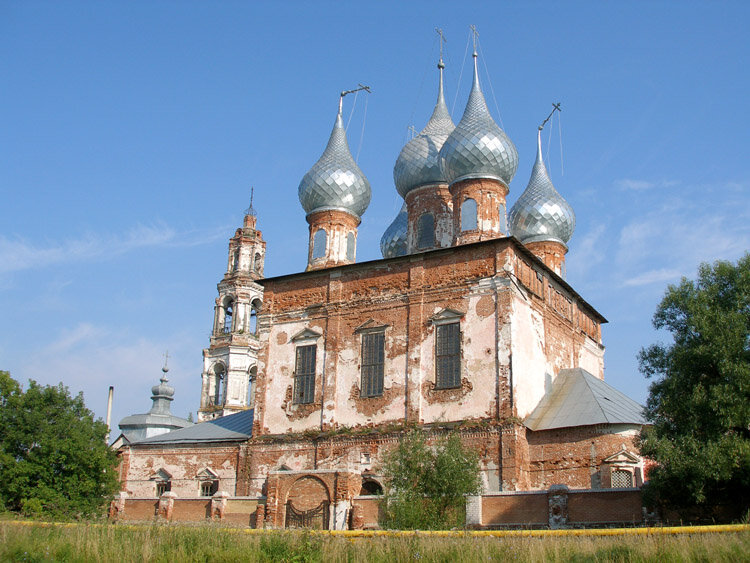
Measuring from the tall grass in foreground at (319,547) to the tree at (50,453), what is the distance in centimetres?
1109

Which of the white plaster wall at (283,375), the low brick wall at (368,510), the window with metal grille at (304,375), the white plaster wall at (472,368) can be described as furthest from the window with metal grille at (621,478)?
the window with metal grille at (304,375)

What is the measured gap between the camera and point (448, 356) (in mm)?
20922

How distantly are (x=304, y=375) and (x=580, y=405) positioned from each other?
25.1ft

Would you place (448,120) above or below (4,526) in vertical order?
above

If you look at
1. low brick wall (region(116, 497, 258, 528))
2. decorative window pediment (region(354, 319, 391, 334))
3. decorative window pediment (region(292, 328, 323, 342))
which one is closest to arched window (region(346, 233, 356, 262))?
decorative window pediment (region(292, 328, 323, 342))

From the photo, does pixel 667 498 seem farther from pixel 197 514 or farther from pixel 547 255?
pixel 547 255

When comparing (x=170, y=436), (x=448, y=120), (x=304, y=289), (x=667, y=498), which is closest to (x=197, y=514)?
(x=170, y=436)

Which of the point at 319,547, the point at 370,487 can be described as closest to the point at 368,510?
the point at 370,487

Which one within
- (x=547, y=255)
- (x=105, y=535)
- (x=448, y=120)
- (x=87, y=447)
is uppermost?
(x=448, y=120)

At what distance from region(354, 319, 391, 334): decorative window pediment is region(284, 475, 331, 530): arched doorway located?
15.3ft

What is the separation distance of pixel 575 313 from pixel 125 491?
15.1 metres

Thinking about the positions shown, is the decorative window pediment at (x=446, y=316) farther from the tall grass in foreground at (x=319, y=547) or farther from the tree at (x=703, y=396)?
the tall grass in foreground at (x=319, y=547)

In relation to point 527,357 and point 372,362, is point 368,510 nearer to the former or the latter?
point 372,362

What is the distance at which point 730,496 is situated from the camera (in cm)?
1401
